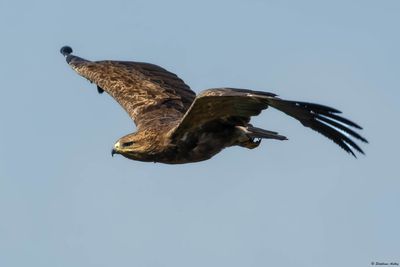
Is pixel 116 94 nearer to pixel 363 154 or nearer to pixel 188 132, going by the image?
pixel 188 132

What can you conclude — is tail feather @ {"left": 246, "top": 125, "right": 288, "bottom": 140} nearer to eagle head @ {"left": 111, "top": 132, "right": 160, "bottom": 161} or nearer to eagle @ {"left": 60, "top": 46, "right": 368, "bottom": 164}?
eagle @ {"left": 60, "top": 46, "right": 368, "bottom": 164}

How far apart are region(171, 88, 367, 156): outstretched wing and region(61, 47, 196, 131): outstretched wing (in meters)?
1.95

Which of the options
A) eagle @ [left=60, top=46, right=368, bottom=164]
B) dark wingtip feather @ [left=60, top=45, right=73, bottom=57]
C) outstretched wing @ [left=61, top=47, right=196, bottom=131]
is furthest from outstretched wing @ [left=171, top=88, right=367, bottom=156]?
dark wingtip feather @ [left=60, top=45, right=73, bottom=57]

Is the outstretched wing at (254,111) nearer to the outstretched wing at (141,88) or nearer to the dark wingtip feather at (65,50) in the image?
the outstretched wing at (141,88)

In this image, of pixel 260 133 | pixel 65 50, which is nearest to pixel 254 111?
pixel 260 133

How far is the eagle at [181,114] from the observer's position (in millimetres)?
18719

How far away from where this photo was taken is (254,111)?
19.5 metres

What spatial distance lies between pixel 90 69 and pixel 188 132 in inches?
193

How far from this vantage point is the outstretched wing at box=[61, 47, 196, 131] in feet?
75.8

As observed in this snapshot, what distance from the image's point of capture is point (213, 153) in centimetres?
2097

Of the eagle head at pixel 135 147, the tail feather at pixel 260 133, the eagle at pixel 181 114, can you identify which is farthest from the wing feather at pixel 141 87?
the tail feather at pixel 260 133

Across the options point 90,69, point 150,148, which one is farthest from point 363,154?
point 90,69

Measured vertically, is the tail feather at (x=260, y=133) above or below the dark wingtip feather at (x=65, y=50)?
below

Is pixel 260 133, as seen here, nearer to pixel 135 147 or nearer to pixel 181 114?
pixel 135 147
